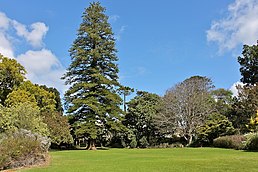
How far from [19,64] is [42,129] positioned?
13811 mm

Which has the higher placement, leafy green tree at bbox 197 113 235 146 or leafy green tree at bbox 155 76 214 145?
leafy green tree at bbox 155 76 214 145

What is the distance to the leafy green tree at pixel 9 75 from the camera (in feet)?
111

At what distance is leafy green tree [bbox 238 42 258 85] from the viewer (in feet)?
143

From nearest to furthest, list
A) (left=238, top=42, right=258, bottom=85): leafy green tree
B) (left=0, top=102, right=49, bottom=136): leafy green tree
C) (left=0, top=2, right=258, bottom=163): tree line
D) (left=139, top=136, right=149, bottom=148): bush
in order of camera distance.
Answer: (left=0, top=102, right=49, bottom=136): leafy green tree
(left=0, top=2, right=258, bottom=163): tree line
(left=139, top=136, right=149, bottom=148): bush
(left=238, top=42, right=258, bottom=85): leafy green tree

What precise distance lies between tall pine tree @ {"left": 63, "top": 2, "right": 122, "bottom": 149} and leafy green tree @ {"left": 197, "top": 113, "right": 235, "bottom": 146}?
9.63 meters

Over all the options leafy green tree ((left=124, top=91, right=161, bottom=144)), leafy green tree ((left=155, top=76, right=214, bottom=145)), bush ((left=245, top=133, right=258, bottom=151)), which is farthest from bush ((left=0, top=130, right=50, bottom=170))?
leafy green tree ((left=124, top=91, right=161, bottom=144))

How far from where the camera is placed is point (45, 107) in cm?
3772

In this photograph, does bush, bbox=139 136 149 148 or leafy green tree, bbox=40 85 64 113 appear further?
leafy green tree, bbox=40 85 64 113

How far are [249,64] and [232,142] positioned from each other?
69.1 ft

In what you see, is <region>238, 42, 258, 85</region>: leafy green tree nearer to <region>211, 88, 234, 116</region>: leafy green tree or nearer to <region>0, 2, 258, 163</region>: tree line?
<region>211, 88, 234, 116</region>: leafy green tree

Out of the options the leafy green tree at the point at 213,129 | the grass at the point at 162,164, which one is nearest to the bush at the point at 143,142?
the leafy green tree at the point at 213,129

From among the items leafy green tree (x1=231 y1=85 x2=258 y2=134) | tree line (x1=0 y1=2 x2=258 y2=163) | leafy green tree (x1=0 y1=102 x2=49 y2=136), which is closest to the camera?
leafy green tree (x1=0 y1=102 x2=49 y2=136)

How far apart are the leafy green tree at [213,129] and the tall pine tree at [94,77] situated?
963cm

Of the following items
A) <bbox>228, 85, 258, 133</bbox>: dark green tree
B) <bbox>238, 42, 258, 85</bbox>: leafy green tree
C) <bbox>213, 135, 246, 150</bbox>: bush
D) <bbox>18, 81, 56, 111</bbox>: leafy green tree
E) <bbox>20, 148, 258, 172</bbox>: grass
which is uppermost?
<bbox>238, 42, 258, 85</bbox>: leafy green tree
